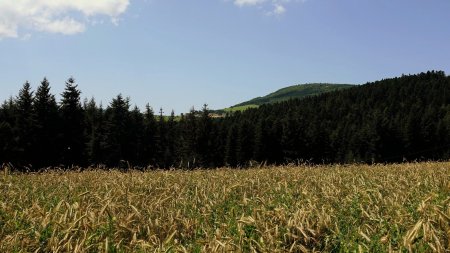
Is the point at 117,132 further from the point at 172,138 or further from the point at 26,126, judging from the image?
the point at 172,138

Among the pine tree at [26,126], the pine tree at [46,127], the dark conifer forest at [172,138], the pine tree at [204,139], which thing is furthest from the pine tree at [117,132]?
the pine tree at [204,139]

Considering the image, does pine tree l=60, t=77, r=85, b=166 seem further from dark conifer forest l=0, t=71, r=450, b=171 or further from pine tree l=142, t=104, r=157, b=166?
pine tree l=142, t=104, r=157, b=166

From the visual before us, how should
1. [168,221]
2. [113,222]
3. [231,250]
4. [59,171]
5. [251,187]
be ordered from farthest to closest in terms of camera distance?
[59,171] → [251,187] → [168,221] → [113,222] → [231,250]

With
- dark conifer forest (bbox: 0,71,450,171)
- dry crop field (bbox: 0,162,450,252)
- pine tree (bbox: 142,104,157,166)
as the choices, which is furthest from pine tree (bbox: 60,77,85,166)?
dry crop field (bbox: 0,162,450,252)

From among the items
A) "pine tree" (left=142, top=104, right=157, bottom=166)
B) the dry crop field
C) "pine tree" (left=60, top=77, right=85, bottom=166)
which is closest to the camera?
the dry crop field

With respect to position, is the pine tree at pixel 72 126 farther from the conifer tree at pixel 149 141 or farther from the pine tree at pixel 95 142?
the conifer tree at pixel 149 141

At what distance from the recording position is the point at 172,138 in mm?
107562

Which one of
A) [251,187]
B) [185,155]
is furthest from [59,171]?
[185,155]

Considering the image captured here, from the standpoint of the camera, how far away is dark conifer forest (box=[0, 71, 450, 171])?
201 feet

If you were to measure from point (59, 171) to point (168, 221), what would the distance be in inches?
267

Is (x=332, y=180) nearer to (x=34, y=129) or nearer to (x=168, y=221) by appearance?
(x=168, y=221)

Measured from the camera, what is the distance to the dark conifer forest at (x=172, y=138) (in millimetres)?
61281

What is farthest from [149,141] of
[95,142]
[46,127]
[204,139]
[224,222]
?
[224,222]

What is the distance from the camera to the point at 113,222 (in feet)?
15.5
